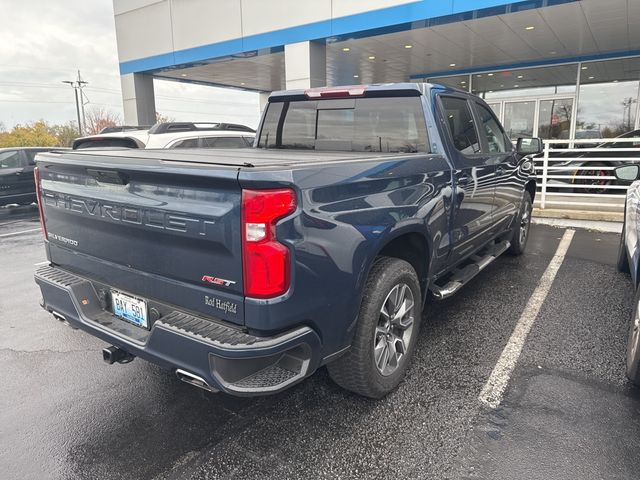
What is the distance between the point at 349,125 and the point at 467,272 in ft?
5.60

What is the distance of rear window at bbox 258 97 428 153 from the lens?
3.73m

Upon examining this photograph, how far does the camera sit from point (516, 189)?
5.52 m

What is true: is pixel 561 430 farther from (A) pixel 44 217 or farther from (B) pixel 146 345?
(A) pixel 44 217

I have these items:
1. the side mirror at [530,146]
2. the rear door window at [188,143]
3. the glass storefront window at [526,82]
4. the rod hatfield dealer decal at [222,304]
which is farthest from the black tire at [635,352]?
the glass storefront window at [526,82]

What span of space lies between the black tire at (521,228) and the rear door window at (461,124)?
7.08 ft

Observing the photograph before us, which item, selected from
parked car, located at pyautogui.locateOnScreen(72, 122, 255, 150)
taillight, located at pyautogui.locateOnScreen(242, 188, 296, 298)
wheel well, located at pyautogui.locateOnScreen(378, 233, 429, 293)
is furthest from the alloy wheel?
parked car, located at pyautogui.locateOnScreen(72, 122, 255, 150)

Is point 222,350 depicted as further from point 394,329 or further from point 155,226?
point 394,329

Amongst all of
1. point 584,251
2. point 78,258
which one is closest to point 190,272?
point 78,258

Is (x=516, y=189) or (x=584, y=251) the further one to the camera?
(x=584, y=251)

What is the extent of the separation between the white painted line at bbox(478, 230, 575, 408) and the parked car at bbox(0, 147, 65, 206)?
12.2 m

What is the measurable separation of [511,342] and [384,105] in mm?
2194

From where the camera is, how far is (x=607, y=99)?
50.5 feet

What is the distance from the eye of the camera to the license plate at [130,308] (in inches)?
101

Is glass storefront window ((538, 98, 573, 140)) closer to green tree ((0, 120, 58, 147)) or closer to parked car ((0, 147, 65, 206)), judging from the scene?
parked car ((0, 147, 65, 206))
